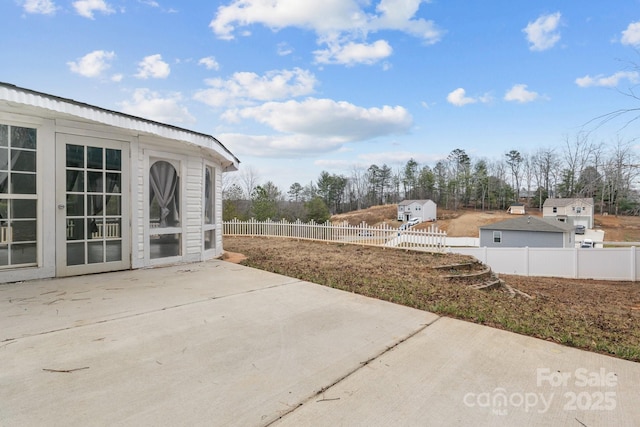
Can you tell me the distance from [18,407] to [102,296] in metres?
2.51

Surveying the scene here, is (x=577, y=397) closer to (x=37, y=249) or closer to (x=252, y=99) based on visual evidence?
(x=37, y=249)

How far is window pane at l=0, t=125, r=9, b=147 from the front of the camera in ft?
14.6

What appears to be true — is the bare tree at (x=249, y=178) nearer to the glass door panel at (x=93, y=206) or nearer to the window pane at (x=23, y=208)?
the glass door panel at (x=93, y=206)

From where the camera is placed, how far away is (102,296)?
12.9 ft

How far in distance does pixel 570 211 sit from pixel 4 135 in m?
45.5

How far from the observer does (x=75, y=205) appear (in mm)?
5016

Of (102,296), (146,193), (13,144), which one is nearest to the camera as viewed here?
(102,296)

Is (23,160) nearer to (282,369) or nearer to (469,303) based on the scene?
(282,369)

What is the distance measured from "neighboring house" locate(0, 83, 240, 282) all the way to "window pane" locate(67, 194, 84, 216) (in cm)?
1

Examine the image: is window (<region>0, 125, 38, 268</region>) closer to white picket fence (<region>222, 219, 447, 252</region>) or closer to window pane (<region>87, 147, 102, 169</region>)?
window pane (<region>87, 147, 102, 169</region>)

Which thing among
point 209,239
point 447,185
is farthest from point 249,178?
point 447,185

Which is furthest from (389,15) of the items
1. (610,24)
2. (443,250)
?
(443,250)

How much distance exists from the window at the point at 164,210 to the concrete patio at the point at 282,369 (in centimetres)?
239

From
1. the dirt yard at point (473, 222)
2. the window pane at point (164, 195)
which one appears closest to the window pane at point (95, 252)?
the window pane at point (164, 195)
